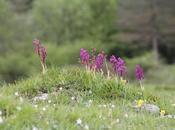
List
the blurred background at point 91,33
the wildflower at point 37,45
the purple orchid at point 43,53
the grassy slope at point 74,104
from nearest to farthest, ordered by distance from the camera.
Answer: the grassy slope at point 74,104
the wildflower at point 37,45
the purple orchid at point 43,53
the blurred background at point 91,33

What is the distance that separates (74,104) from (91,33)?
167 ft

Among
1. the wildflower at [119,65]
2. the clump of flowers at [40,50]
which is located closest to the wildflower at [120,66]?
the wildflower at [119,65]

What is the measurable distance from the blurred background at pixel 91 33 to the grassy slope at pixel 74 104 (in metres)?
26.3

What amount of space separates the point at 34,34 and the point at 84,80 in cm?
4871

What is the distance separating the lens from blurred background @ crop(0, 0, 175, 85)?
144 ft

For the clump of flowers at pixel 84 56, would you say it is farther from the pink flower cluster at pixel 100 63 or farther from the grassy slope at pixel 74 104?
the grassy slope at pixel 74 104

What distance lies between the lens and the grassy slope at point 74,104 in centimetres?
657

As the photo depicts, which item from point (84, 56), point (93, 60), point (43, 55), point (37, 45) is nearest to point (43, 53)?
point (43, 55)

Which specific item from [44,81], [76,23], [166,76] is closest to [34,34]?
[76,23]

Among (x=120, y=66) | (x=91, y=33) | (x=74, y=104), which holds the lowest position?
(x=74, y=104)

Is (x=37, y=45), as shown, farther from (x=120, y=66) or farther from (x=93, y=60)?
(x=120, y=66)

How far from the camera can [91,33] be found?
58.9m

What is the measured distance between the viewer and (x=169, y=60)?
57625mm

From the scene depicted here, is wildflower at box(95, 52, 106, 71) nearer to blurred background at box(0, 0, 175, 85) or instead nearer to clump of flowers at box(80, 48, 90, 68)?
clump of flowers at box(80, 48, 90, 68)
